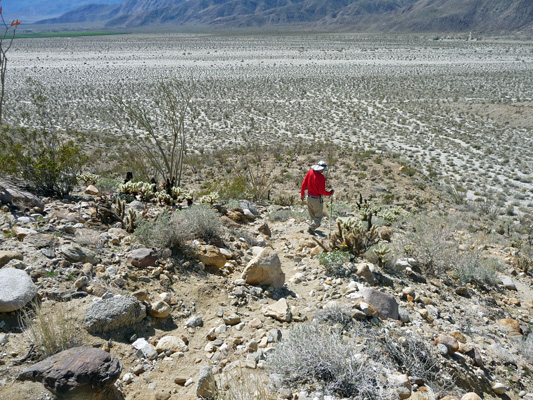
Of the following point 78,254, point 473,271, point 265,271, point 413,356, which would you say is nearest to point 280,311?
point 265,271

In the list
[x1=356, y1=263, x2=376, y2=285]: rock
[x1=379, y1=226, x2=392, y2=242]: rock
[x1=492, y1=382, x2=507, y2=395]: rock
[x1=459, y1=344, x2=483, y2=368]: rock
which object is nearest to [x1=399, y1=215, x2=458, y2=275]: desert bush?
[x1=379, y1=226, x2=392, y2=242]: rock

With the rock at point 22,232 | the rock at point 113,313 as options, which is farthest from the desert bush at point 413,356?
the rock at point 22,232

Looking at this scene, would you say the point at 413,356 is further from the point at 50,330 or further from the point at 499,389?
the point at 50,330

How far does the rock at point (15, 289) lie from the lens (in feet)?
11.0

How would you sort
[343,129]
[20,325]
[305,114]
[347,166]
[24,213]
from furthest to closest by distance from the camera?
[305,114] → [343,129] → [347,166] → [24,213] → [20,325]

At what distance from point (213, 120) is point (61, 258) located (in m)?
18.3

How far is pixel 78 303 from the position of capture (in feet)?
12.5

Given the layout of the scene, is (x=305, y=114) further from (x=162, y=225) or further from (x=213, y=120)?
(x=162, y=225)

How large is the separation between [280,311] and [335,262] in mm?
1263

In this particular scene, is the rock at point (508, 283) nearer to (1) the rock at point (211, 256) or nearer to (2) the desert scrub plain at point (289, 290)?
(2) the desert scrub plain at point (289, 290)

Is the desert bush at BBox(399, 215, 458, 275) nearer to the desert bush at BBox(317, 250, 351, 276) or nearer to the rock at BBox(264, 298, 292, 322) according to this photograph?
the desert bush at BBox(317, 250, 351, 276)

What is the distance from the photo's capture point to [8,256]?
405 centimetres

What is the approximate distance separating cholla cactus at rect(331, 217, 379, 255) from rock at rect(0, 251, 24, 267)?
13.1 feet

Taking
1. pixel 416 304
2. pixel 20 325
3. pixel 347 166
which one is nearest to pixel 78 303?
pixel 20 325
